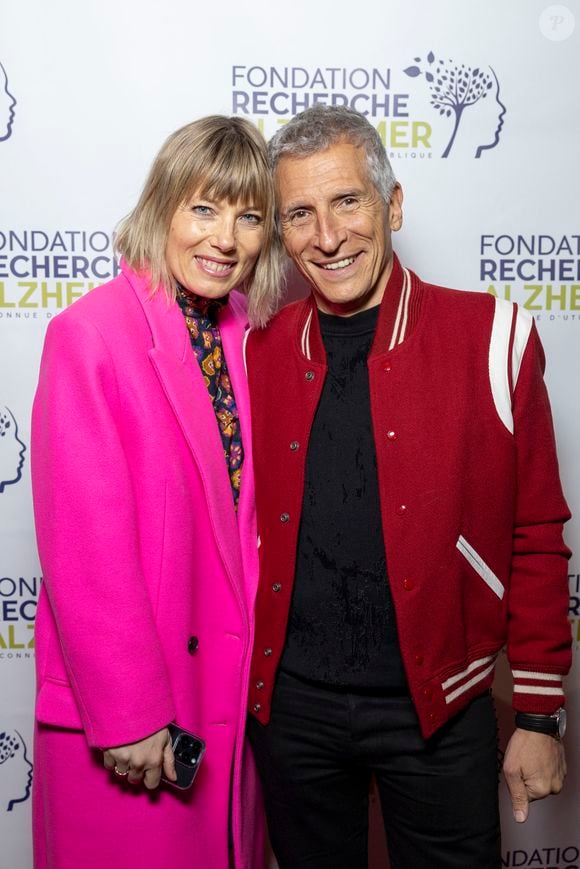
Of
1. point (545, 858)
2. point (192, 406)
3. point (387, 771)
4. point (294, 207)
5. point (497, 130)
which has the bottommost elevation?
point (545, 858)

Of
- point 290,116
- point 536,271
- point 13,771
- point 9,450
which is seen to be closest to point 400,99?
point 290,116

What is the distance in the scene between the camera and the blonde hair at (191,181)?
1.46 meters

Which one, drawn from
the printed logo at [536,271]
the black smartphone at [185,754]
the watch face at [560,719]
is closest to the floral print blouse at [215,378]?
the black smartphone at [185,754]

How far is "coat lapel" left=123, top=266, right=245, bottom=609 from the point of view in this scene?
141 centimetres

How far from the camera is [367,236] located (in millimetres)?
1501

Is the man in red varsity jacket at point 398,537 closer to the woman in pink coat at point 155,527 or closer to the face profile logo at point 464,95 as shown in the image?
the woman in pink coat at point 155,527

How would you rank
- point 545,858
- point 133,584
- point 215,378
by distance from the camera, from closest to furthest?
point 133,584 < point 215,378 < point 545,858

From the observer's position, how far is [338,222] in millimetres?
1502

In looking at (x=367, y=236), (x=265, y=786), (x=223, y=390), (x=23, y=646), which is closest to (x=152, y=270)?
(x=223, y=390)

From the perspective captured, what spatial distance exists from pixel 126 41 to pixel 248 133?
0.65 meters

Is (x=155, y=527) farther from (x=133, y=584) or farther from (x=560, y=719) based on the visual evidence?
(x=560, y=719)

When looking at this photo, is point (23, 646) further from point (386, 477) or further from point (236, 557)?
point (386, 477)

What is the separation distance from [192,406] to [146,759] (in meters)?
0.58

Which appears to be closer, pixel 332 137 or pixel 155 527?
pixel 155 527
